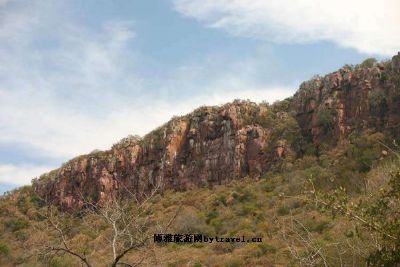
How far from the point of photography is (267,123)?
4809 cm

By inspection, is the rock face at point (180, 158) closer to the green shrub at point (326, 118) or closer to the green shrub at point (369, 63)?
the green shrub at point (326, 118)

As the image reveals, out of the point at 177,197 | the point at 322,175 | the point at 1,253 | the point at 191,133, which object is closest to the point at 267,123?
the point at 191,133

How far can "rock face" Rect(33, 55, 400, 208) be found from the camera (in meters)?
40.3

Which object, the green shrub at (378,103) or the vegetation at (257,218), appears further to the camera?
the green shrub at (378,103)

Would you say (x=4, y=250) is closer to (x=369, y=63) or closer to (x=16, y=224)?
(x=16, y=224)

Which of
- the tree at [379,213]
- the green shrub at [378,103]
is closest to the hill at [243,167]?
the green shrub at [378,103]

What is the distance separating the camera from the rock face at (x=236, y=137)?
132ft

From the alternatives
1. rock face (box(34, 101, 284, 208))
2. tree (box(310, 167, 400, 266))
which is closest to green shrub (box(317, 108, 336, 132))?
rock face (box(34, 101, 284, 208))

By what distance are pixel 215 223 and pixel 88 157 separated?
27048 mm

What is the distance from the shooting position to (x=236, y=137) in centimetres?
4647

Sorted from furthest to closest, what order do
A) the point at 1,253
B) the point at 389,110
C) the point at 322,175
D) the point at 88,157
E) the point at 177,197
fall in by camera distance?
the point at 88,157, the point at 177,197, the point at 389,110, the point at 322,175, the point at 1,253

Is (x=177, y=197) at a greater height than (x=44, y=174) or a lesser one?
lesser

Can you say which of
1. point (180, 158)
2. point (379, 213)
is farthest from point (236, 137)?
point (379, 213)

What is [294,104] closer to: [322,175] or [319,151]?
[319,151]
